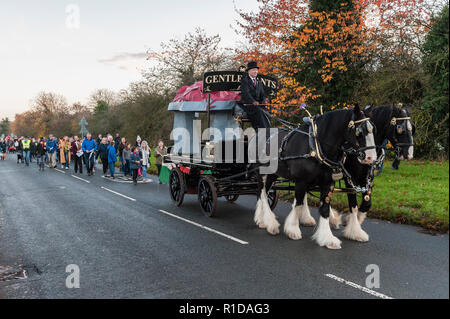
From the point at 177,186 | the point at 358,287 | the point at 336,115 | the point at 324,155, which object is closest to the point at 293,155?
the point at 324,155

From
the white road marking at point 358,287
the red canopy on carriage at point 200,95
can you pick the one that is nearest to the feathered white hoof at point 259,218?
the white road marking at point 358,287

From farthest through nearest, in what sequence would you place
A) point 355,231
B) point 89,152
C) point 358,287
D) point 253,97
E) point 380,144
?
point 89,152
point 253,97
point 355,231
point 380,144
point 358,287

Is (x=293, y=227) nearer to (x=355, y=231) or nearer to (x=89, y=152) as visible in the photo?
(x=355, y=231)

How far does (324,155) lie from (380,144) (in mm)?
921

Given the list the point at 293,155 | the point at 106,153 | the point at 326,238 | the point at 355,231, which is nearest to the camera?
the point at 326,238

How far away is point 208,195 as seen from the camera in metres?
7.96

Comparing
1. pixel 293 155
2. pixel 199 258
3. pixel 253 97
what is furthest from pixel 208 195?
pixel 199 258

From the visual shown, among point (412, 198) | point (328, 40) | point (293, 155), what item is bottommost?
point (412, 198)

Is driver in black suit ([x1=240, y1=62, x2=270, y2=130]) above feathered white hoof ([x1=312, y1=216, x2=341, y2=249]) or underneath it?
above

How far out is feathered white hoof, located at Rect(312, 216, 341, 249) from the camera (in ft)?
17.7

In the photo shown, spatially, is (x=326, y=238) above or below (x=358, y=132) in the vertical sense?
below

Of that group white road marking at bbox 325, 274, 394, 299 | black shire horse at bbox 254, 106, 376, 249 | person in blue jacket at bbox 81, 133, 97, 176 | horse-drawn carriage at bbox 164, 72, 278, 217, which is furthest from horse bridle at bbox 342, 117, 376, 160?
person in blue jacket at bbox 81, 133, 97, 176

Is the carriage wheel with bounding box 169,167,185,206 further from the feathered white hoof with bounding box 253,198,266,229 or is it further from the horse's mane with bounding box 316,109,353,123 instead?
the horse's mane with bounding box 316,109,353,123

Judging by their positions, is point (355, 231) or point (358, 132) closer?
point (358, 132)
